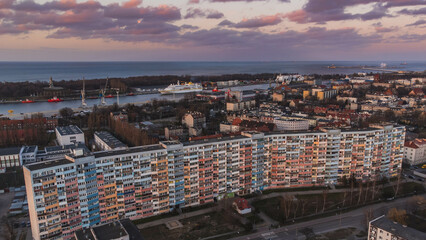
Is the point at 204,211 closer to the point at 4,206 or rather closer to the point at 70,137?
the point at 4,206

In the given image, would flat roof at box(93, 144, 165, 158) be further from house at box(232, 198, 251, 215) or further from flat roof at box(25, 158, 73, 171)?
house at box(232, 198, 251, 215)

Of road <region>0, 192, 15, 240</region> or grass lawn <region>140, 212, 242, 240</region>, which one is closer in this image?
grass lawn <region>140, 212, 242, 240</region>

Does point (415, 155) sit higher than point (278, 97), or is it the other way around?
point (278, 97)

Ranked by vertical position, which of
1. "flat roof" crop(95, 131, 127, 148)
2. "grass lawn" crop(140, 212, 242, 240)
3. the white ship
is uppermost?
the white ship

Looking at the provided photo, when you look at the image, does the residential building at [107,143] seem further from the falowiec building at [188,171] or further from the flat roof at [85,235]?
the flat roof at [85,235]

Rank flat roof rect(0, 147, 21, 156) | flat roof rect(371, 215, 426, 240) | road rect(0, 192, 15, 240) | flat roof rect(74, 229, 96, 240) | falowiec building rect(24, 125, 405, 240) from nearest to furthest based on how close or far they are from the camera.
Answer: flat roof rect(74, 229, 96, 240), flat roof rect(371, 215, 426, 240), falowiec building rect(24, 125, 405, 240), road rect(0, 192, 15, 240), flat roof rect(0, 147, 21, 156)

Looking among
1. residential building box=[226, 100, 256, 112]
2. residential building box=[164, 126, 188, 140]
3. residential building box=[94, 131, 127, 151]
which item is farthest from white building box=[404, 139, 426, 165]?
residential building box=[226, 100, 256, 112]

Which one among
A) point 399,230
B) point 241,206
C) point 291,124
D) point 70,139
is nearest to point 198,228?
point 241,206
